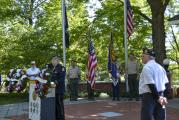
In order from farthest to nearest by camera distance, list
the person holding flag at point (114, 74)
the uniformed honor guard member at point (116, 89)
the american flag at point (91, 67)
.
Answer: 1. the american flag at point (91, 67)
2. the person holding flag at point (114, 74)
3. the uniformed honor guard member at point (116, 89)

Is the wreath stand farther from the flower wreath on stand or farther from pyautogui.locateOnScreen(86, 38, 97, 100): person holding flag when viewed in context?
pyautogui.locateOnScreen(86, 38, 97, 100): person holding flag

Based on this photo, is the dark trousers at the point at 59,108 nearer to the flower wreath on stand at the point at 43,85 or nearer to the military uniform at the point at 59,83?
the military uniform at the point at 59,83

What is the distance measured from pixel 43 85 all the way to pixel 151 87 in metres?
4.27

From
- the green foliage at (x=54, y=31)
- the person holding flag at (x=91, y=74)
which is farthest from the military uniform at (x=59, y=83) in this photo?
the green foliage at (x=54, y=31)

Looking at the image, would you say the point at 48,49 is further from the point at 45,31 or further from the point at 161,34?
the point at 161,34

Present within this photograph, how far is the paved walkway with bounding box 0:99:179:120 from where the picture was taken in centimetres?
1350

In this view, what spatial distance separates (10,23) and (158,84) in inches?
994

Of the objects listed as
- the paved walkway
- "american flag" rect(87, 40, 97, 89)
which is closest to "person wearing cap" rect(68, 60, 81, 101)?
"american flag" rect(87, 40, 97, 89)

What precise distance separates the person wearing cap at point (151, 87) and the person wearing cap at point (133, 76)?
960 centimetres

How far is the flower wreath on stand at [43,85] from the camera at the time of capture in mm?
11578

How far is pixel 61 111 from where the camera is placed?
40.5 ft

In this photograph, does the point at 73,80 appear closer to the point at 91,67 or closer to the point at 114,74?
the point at 91,67

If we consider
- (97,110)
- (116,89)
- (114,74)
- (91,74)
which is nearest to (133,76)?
(116,89)

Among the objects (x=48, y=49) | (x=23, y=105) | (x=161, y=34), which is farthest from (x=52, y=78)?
(x=48, y=49)
